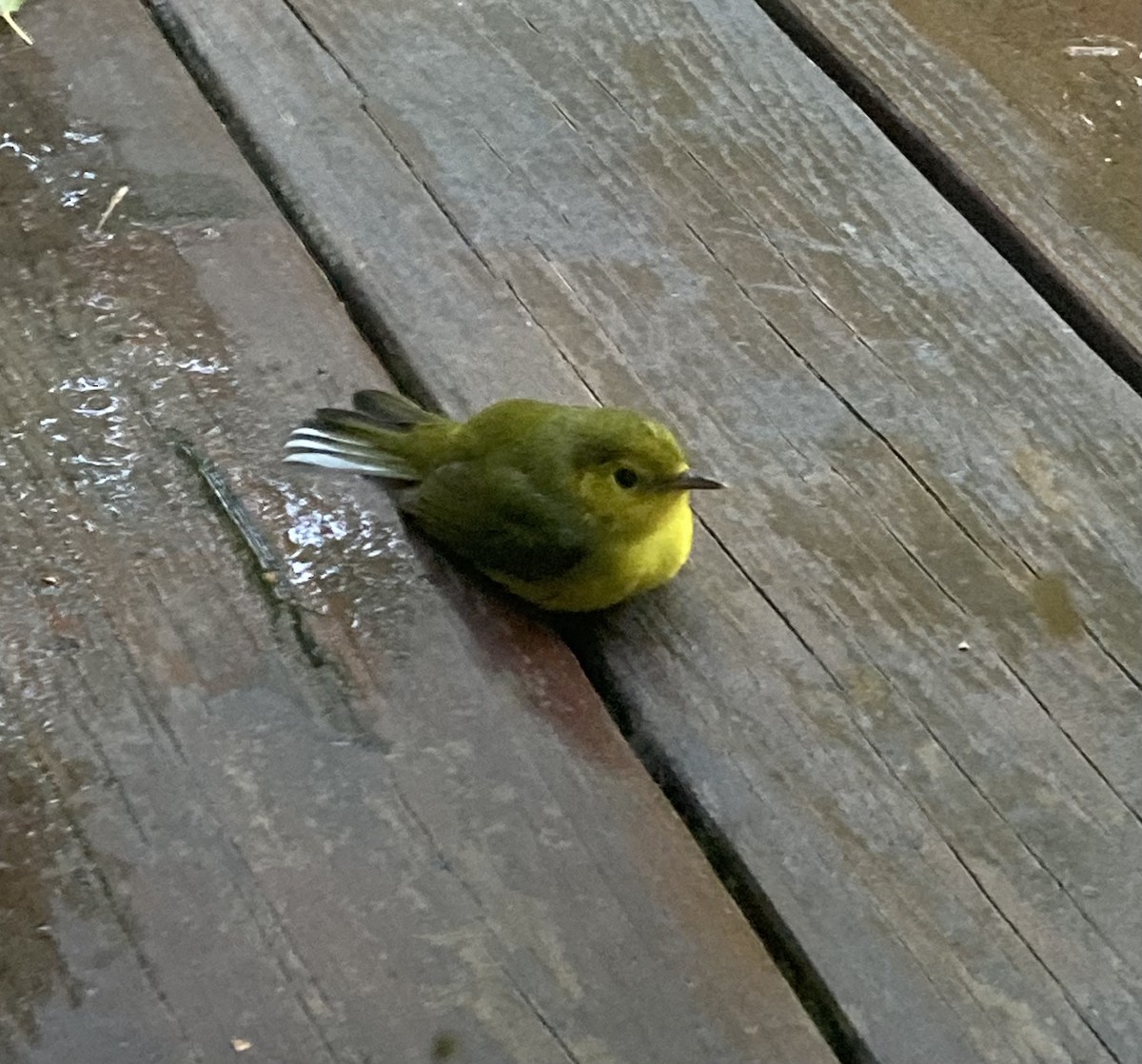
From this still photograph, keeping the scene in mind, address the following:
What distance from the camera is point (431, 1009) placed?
1.36 metres

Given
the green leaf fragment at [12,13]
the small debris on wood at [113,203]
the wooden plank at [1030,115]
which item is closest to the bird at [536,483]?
the small debris on wood at [113,203]

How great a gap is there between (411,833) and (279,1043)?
24 centimetres

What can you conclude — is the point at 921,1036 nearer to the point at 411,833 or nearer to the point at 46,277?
the point at 411,833

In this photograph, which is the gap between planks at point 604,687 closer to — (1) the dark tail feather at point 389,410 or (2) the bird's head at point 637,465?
(1) the dark tail feather at point 389,410

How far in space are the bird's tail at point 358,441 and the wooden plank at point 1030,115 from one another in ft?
3.04

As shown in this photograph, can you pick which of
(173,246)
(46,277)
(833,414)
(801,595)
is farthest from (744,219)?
(46,277)

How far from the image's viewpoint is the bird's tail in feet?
5.86

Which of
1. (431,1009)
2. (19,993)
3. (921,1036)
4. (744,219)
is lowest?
(19,993)

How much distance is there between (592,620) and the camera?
5.94 ft

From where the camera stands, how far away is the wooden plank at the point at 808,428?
1483 mm

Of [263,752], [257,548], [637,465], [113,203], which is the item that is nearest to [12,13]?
[113,203]

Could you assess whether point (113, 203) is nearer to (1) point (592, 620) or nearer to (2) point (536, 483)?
(2) point (536, 483)

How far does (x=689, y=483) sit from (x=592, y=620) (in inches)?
7.9

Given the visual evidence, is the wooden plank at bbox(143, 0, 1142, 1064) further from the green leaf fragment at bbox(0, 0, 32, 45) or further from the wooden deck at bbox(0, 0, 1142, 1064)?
the green leaf fragment at bbox(0, 0, 32, 45)
